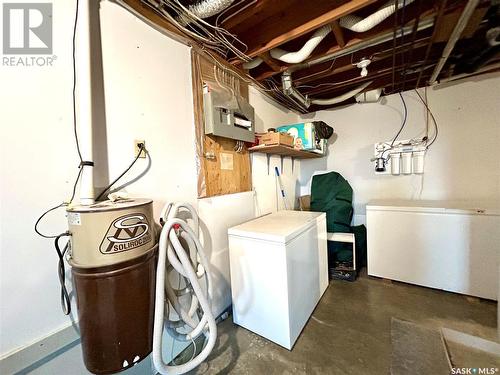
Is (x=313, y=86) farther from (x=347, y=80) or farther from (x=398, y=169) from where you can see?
(x=398, y=169)

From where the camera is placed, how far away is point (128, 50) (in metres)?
1.23

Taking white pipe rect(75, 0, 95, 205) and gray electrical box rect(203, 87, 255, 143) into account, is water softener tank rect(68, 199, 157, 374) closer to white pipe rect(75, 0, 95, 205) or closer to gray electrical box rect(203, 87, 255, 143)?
white pipe rect(75, 0, 95, 205)

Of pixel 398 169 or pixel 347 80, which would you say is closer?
pixel 347 80

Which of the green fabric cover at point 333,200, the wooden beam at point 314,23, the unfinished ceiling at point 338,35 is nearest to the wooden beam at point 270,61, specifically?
the unfinished ceiling at point 338,35

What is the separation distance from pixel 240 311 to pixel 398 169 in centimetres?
265

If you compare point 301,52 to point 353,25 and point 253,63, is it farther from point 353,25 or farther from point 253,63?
point 253,63

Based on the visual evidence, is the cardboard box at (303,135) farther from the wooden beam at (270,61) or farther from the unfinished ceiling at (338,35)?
the wooden beam at (270,61)

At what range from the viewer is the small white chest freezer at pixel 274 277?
1.42 metres

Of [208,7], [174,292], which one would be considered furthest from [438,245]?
[208,7]

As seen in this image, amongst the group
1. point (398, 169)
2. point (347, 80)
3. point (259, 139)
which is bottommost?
point (398, 169)

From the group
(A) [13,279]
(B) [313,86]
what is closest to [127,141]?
(A) [13,279]

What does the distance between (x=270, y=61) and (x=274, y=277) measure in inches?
76.1

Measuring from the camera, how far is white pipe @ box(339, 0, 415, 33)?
Result: 1369 millimetres

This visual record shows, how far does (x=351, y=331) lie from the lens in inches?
63.9
